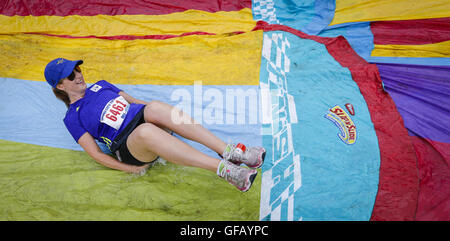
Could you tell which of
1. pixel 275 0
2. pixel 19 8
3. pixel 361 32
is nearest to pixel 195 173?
pixel 361 32

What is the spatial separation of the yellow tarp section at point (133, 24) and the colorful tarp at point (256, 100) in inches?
0.6

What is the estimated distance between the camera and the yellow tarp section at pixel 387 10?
2.56 meters

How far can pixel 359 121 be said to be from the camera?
6.41 ft

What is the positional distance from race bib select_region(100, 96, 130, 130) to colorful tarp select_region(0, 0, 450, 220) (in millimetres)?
353

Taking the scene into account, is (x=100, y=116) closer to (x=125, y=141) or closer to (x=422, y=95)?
(x=125, y=141)

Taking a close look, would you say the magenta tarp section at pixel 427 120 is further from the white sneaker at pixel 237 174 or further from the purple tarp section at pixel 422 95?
the white sneaker at pixel 237 174

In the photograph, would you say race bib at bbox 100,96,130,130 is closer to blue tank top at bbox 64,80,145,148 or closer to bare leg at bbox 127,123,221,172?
blue tank top at bbox 64,80,145,148

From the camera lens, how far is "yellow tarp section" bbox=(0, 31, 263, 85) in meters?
2.44

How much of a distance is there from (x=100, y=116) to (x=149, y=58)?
3.38ft

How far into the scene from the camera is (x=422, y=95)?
6.84ft

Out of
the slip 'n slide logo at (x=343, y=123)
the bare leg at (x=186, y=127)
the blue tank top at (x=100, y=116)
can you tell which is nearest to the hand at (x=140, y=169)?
the blue tank top at (x=100, y=116)

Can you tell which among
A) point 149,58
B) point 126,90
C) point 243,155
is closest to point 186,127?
point 243,155

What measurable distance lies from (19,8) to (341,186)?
3.57 metres

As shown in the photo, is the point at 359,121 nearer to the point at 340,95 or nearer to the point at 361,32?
the point at 340,95
